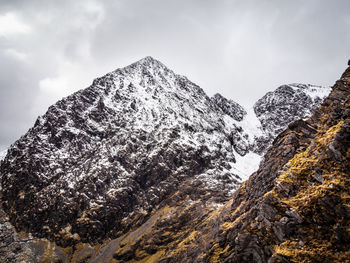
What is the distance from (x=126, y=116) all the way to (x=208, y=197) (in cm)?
8052

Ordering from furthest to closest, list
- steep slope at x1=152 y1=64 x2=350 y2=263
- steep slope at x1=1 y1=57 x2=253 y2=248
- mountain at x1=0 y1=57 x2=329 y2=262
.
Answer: steep slope at x1=1 y1=57 x2=253 y2=248 → mountain at x1=0 y1=57 x2=329 y2=262 → steep slope at x1=152 y1=64 x2=350 y2=263

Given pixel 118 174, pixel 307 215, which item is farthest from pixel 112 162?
pixel 307 215

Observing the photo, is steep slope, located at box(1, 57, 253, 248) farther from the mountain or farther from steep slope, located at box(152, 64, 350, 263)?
steep slope, located at box(152, 64, 350, 263)

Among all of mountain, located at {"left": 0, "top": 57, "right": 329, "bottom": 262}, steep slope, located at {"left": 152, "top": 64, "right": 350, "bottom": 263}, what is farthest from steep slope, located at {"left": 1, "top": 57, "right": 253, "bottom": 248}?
steep slope, located at {"left": 152, "top": 64, "right": 350, "bottom": 263}

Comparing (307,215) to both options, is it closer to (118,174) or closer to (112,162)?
(118,174)

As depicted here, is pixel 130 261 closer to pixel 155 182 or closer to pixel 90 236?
pixel 90 236

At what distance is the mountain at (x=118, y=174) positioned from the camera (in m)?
97.1

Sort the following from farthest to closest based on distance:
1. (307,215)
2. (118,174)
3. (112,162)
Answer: (112,162)
(118,174)
(307,215)

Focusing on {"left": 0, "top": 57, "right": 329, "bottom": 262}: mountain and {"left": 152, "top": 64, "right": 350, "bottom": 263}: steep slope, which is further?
{"left": 0, "top": 57, "right": 329, "bottom": 262}: mountain

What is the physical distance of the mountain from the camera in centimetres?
9712

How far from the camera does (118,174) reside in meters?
121

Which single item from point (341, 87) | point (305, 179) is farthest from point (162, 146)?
point (305, 179)

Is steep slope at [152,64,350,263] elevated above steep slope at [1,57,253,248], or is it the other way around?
steep slope at [1,57,253,248]

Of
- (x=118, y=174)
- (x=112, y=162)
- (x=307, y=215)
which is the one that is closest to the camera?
(x=307, y=215)
